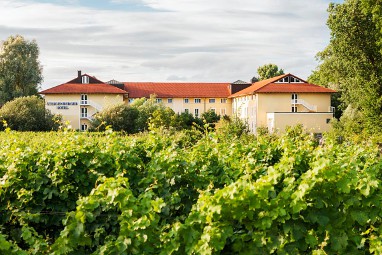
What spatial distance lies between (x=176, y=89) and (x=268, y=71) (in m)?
21.7

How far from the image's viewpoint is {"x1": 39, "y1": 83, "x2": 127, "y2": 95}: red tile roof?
249 ft

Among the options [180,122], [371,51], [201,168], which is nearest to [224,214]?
[201,168]

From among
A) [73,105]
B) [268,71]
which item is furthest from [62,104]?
[268,71]

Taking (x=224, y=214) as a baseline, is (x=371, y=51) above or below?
above

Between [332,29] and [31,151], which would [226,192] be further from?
[332,29]

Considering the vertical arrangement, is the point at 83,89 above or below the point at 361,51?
below

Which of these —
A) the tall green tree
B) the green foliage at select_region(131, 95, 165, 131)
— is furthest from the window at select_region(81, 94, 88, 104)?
the tall green tree

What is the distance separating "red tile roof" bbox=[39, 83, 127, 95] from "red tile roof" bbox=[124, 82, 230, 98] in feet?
17.4

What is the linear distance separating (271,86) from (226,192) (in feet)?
218

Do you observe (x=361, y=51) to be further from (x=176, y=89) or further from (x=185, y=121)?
(x=176, y=89)

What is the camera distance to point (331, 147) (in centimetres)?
1049

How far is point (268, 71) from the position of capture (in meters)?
100

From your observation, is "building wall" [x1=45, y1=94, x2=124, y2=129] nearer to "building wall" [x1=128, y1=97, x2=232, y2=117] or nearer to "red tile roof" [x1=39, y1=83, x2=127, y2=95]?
"red tile roof" [x1=39, y1=83, x2=127, y2=95]

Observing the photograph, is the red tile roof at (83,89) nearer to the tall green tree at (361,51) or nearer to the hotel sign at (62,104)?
the hotel sign at (62,104)
